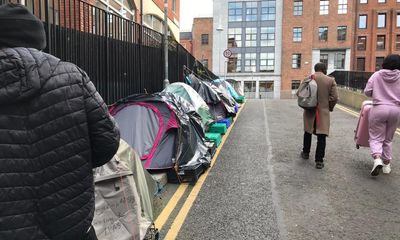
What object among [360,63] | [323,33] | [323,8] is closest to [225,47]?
[323,33]

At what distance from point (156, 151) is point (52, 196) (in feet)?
14.5

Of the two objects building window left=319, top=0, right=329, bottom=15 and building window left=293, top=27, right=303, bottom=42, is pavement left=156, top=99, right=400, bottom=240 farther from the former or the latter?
building window left=319, top=0, right=329, bottom=15

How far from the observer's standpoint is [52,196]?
1.96 metres

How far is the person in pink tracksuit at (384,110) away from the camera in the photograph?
655 cm

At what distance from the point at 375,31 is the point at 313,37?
1018cm

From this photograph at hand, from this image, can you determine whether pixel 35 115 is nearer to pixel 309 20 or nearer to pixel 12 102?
pixel 12 102

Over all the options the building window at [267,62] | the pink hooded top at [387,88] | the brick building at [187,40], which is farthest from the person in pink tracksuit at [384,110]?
the brick building at [187,40]

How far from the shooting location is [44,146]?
193 centimetres

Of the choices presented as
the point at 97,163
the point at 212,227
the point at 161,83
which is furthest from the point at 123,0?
the point at 97,163

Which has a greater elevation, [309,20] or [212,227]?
[309,20]

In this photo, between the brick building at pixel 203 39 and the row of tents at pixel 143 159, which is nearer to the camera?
the row of tents at pixel 143 159

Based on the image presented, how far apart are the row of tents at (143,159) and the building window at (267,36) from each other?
55.4m

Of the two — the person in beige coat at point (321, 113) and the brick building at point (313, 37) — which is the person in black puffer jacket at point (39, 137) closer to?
the person in beige coat at point (321, 113)

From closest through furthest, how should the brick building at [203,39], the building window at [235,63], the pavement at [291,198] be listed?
the pavement at [291,198]
the building window at [235,63]
the brick building at [203,39]
